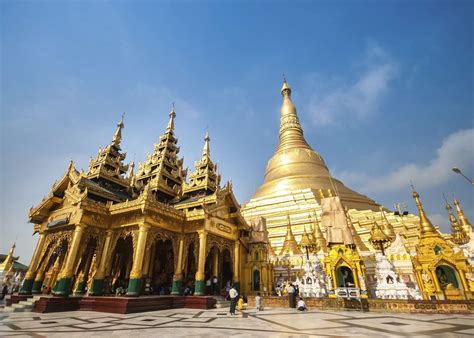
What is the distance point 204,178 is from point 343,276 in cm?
1183

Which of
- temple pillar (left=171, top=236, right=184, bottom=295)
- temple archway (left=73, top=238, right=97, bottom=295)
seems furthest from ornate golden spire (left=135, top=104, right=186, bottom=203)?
temple pillar (left=171, top=236, right=184, bottom=295)

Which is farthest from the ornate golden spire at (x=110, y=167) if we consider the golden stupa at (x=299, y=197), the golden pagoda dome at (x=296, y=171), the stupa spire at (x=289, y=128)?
the stupa spire at (x=289, y=128)

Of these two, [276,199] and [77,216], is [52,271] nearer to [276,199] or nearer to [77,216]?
[77,216]

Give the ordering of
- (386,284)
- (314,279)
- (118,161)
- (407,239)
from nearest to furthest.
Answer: (386,284), (314,279), (118,161), (407,239)

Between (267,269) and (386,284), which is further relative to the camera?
(267,269)

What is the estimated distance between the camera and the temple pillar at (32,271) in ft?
44.4

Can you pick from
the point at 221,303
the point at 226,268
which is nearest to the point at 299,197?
the point at 226,268

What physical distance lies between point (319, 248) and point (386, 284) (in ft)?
23.1

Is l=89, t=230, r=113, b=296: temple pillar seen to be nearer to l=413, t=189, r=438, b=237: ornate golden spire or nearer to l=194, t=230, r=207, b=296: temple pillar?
l=194, t=230, r=207, b=296: temple pillar

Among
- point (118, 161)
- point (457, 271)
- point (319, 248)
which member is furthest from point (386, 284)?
point (118, 161)

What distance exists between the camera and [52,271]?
59.1 feet

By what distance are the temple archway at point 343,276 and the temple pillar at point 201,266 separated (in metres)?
8.03

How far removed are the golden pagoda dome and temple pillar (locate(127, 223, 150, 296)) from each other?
22890mm

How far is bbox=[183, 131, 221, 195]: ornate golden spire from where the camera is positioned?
19145 mm
